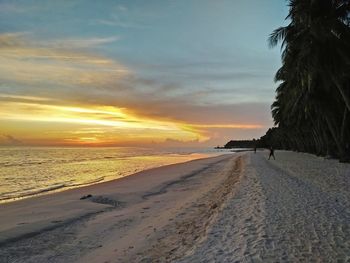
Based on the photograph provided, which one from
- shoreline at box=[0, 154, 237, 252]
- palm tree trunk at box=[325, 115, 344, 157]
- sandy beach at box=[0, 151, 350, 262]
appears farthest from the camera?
palm tree trunk at box=[325, 115, 344, 157]

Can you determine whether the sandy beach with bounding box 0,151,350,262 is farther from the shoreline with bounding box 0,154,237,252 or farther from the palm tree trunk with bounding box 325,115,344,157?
the palm tree trunk with bounding box 325,115,344,157

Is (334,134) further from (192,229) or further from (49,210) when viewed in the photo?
(192,229)

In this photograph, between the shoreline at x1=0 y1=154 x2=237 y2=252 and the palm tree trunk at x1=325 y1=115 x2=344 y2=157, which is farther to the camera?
the palm tree trunk at x1=325 y1=115 x2=344 y2=157

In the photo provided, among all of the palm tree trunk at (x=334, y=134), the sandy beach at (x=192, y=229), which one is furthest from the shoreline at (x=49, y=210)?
the palm tree trunk at (x=334, y=134)

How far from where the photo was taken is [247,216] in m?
9.30

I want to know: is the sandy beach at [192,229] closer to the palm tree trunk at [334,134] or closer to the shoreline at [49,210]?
the shoreline at [49,210]

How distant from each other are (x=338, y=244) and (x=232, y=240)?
1.97 m

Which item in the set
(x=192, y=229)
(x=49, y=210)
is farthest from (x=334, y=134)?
(x=192, y=229)

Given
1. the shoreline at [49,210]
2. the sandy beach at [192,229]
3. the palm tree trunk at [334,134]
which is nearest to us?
the sandy beach at [192,229]

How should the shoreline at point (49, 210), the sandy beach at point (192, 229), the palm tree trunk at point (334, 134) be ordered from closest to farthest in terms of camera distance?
the sandy beach at point (192, 229)
the shoreline at point (49, 210)
the palm tree trunk at point (334, 134)

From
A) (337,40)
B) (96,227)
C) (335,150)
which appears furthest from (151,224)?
(335,150)

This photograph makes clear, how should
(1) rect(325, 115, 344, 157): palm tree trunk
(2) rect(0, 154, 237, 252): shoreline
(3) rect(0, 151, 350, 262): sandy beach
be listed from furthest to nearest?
(1) rect(325, 115, 344, 157): palm tree trunk → (2) rect(0, 154, 237, 252): shoreline → (3) rect(0, 151, 350, 262): sandy beach

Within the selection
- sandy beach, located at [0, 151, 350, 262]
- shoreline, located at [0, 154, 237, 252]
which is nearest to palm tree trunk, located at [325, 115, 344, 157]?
sandy beach, located at [0, 151, 350, 262]

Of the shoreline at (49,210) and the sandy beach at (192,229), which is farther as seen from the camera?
the shoreline at (49,210)
